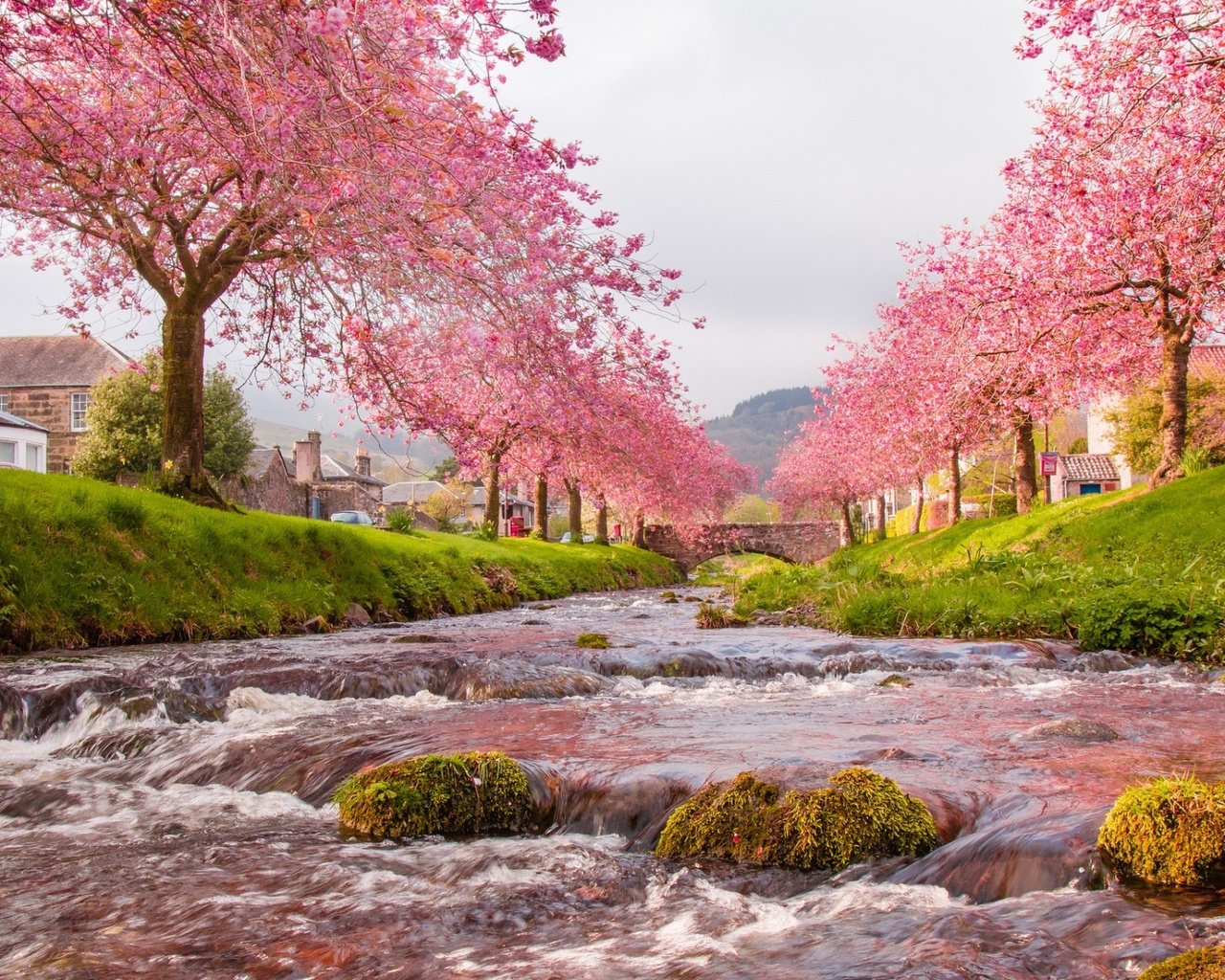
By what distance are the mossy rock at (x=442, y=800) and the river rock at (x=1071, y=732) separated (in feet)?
11.4

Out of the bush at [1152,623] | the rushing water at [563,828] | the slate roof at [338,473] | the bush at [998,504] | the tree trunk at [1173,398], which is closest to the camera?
the rushing water at [563,828]

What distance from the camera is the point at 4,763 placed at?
22.0 feet

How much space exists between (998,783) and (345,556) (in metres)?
16.8

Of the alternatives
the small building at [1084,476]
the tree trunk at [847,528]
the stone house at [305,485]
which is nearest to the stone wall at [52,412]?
the stone house at [305,485]

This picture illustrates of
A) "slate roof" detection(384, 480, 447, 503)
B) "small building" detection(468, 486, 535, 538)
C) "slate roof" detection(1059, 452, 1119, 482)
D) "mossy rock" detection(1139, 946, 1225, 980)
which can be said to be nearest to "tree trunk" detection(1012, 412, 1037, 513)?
"mossy rock" detection(1139, 946, 1225, 980)

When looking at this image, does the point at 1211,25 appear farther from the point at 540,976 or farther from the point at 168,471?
the point at 168,471

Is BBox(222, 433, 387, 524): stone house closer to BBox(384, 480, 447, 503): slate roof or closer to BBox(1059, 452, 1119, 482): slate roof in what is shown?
BBox(384, 480, 447, 503): slate roof

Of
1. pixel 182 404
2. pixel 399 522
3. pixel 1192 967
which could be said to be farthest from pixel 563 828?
pixel 399 522

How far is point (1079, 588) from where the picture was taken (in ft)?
45.4

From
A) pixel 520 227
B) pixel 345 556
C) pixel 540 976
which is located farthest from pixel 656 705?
pixel 345 556

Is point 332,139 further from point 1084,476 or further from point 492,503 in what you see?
point 1084,476

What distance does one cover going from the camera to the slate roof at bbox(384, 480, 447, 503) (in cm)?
10312

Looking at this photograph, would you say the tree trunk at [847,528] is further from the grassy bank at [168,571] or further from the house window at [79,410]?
the grassy bank at [168,571]

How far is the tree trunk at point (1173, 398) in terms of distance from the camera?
73.5 ft
